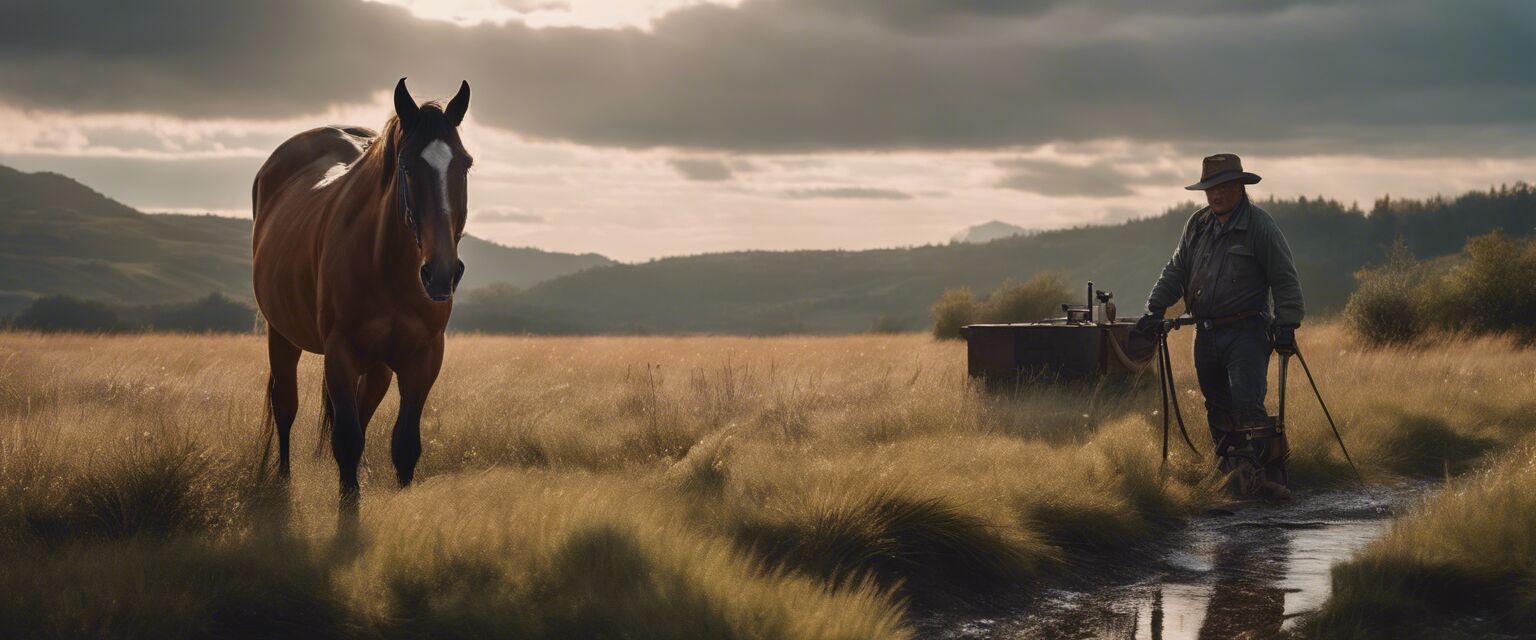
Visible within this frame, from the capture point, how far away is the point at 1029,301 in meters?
32.5

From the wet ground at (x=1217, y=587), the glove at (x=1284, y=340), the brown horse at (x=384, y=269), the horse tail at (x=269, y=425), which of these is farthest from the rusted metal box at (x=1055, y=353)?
the brown horse at (x=384, y=269)

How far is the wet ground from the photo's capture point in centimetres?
551

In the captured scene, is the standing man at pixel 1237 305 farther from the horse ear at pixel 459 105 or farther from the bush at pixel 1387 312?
the bush at pixel 1387 312

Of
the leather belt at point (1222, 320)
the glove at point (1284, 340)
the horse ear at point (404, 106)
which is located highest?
the horse ear at point (404, 106)

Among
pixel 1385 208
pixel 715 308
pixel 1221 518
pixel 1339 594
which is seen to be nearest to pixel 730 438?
pixel 1221 518

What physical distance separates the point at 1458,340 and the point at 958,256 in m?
175

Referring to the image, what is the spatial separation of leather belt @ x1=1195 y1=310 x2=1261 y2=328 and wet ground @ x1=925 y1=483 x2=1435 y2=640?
1.27 metres

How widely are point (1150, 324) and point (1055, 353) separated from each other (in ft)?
14.4

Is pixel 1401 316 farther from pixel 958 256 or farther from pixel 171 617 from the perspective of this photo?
pixel 958 256

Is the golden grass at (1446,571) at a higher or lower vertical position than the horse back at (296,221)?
lower

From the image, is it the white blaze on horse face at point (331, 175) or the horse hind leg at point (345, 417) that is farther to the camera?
the white blaze on horse face at point (331, 175)

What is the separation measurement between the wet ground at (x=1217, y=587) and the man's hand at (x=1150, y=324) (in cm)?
131

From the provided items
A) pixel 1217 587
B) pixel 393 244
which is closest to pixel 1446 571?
pixel 1217 587

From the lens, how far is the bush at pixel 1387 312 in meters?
24.6
